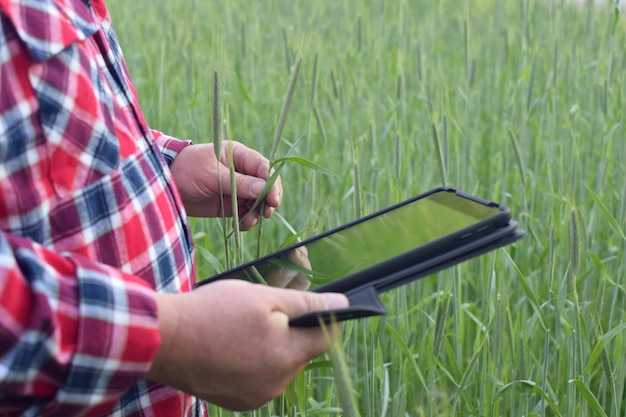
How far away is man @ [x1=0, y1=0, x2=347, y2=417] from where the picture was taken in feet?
1.60

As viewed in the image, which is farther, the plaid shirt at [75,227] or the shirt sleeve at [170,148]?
the shirt sleeve at [170,148]

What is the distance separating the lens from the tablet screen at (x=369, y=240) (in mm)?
607

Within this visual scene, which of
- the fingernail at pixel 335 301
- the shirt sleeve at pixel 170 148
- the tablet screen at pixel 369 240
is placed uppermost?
the fingernail at pixel 335 301

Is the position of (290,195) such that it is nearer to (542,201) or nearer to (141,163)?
(542,201)

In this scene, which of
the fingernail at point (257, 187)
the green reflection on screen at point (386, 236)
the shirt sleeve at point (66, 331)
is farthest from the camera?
the fingernail at point (257, 187)

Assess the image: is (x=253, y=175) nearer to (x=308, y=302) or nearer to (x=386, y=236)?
(x=386, y=236)

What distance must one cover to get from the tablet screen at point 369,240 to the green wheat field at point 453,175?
1.6 inches

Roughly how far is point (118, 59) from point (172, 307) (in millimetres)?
290

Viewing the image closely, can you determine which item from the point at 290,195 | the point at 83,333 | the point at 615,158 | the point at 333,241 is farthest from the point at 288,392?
the point at 615,158

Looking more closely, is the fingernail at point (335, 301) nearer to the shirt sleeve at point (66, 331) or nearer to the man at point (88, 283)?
the man at point (88, 283)

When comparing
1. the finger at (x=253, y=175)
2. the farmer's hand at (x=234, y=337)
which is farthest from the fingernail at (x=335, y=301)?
the finger at (x=253, y=175)

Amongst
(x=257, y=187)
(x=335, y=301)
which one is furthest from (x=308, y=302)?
(x=257, y=187)

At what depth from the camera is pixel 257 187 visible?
0.78 m

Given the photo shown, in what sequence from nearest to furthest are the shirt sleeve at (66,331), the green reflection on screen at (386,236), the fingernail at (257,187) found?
the shirt sleeve at (66,331) < the green reflection on screen at (386,236) < the fingernail at (257,187)
